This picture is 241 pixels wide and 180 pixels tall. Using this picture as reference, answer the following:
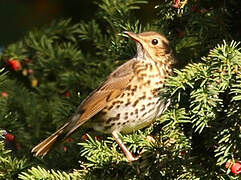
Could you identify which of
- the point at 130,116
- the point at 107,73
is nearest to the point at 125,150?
the point at 130,116

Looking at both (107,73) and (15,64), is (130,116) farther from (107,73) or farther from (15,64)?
(15,64)

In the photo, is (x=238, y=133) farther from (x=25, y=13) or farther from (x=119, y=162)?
(x=25, y=13)

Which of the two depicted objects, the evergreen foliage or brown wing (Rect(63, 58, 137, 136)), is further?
brown wing (Rect(63, 58, 137, 136))

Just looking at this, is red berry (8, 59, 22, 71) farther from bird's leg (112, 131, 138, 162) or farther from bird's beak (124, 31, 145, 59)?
bird's leg (112, 131, 138, 162)

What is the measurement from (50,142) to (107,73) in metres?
0.71

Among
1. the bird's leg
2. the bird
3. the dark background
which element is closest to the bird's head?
the bird

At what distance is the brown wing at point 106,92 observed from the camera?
12.0 ft

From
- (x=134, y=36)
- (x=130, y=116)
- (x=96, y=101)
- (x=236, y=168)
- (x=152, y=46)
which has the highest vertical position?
(x=134, y=36)

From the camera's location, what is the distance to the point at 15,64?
4277mm

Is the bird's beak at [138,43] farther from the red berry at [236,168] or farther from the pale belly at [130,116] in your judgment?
the red berry at [236,168]

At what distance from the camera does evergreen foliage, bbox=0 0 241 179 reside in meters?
2.92

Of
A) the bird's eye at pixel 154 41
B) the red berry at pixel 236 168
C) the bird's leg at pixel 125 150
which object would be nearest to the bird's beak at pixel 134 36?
the bird's eye at pixel 154 41

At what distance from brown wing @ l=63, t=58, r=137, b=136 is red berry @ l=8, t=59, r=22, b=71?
0.75m

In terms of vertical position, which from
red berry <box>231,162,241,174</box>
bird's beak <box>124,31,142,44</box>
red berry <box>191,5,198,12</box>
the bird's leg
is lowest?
red berry <box>231,162,241,174</box>
